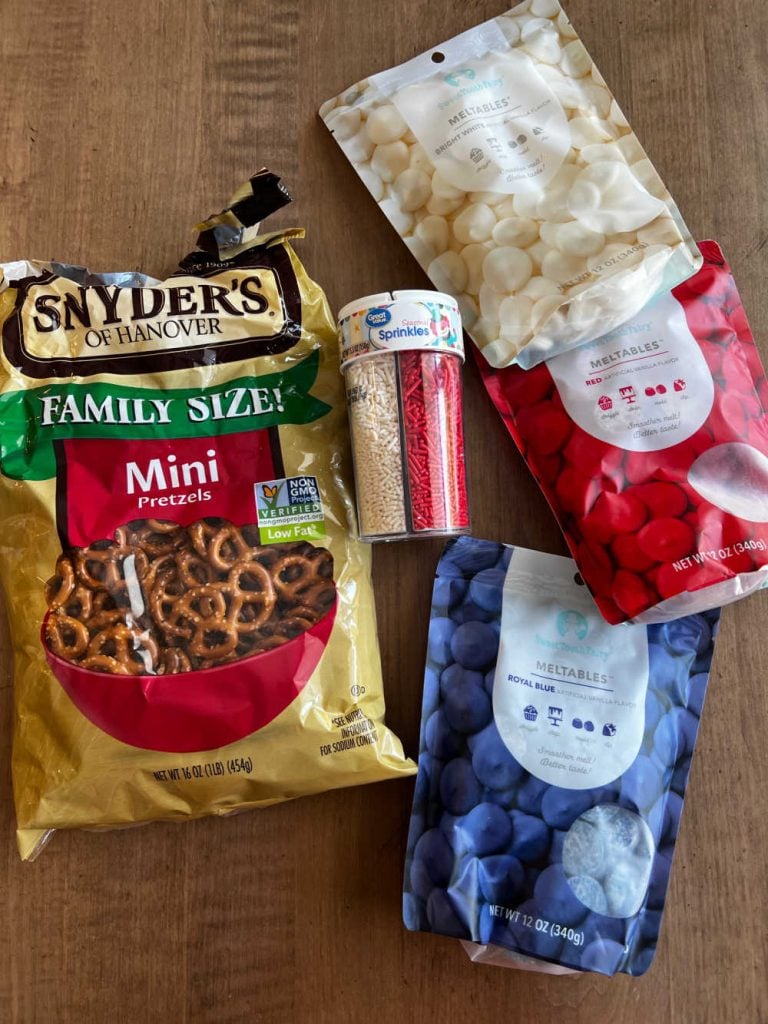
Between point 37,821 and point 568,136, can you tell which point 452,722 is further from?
point 568,136

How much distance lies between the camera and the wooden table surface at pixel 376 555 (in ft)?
2.83

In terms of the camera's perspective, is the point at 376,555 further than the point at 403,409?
Yes

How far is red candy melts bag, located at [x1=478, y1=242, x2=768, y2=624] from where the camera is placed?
0.81 meters

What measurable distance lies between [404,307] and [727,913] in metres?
0.76

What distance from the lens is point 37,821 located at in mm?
814

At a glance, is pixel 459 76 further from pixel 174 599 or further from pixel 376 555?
pixel 174 599

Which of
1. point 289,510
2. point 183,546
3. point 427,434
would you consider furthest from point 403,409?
point 183,546

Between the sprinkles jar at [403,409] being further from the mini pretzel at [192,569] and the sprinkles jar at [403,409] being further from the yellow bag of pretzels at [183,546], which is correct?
the mini pretzel at [192,569]

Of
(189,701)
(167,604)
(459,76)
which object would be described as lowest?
(189,701)

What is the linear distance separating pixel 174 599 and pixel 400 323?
0.37 meters

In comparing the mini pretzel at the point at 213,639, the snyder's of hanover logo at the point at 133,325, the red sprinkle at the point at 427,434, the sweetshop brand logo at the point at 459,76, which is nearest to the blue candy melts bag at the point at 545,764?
the red sprinkle at the point at 427,434

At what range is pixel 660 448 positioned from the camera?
84cm

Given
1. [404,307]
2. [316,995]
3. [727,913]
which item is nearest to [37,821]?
[316,995]

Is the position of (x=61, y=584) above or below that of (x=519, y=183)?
below
